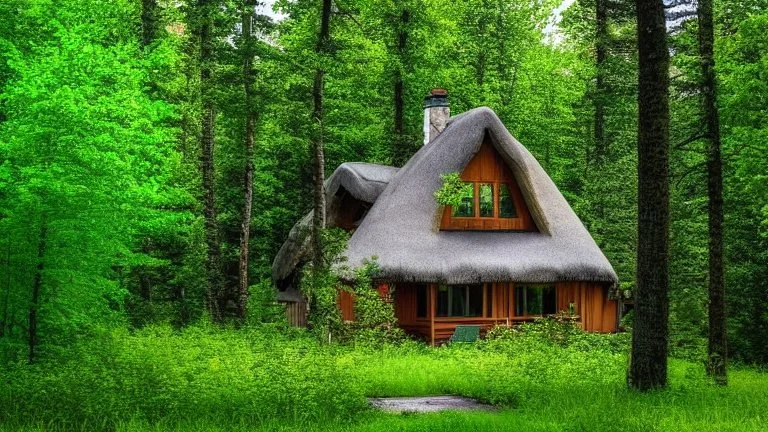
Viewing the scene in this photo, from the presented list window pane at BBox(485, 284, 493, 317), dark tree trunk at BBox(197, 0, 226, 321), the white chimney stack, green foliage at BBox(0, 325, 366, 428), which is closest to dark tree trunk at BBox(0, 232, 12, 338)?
green foliage at BBox(0, 325, 366, 428)

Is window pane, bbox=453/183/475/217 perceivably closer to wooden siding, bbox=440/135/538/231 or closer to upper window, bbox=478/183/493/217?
wooden siding, bbox=440/135/538/231

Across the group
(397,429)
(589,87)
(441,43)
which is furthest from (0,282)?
(589,87)

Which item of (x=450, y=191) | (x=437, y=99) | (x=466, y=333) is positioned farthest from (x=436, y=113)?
Result: (x=466, y=333)

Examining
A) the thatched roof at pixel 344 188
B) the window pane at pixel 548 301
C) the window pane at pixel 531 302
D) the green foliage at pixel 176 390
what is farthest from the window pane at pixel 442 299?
the green foliage at pixel 176 390

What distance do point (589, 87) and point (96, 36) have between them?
27534mm

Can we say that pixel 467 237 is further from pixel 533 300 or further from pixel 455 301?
pixel 533 300

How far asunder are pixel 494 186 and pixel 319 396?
15743mm

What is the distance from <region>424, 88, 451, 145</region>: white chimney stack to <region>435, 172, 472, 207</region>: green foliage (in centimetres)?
513

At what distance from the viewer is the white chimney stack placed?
2866 centimetres

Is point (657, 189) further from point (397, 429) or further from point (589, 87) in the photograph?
point (589, 87)

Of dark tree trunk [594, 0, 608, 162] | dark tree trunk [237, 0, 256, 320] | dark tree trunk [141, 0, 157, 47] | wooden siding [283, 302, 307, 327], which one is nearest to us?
dark tree trunk [237, 0, 256, 320]

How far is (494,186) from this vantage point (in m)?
25.5

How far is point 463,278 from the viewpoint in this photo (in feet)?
74.3

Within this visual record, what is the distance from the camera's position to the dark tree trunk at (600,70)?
36656 mm
